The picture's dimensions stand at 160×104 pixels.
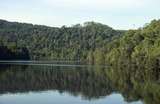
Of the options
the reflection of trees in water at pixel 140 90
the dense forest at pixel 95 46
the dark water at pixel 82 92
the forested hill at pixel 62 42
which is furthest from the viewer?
the forested hill at pixel 62 42

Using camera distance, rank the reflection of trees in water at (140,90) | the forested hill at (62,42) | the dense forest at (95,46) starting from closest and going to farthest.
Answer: the reflection of trees in water at (140,90) < the dense forest at (95,46) < the forested hill at (62,42)

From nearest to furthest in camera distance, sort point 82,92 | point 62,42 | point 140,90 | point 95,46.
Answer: point 82,92
point 140,90
point 95,46
point 62,42

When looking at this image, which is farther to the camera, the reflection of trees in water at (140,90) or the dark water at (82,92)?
the reflection of trees in water at (140,90)

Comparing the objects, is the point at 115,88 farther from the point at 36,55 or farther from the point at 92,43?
the point at 36,55

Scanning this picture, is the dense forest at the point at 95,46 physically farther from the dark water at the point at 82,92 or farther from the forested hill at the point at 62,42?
the dark water at the point at 82,92

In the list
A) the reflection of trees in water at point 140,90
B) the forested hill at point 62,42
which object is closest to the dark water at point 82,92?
the reflection of trees in water at point 140,90

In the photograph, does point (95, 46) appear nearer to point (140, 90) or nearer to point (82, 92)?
point (140, 90)

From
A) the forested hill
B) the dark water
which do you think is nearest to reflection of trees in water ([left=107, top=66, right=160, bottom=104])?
the dark water

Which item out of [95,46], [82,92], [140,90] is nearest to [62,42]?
[95,46]

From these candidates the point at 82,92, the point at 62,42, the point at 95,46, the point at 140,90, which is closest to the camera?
the point at 82,92

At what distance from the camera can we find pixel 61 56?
548ft

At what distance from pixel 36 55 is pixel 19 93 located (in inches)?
5116

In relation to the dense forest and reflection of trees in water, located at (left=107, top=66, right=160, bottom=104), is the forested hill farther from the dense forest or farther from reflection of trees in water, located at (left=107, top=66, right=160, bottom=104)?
reflection of trees in water, located at (left=107, top=66, right=160, bottom=104)

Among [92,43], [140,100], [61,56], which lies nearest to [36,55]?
[61,56]
